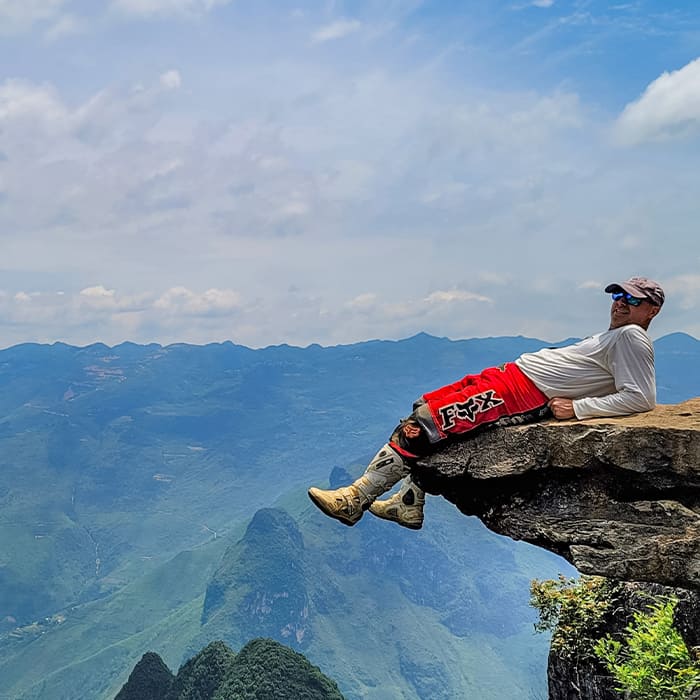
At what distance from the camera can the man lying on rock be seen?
6.15m

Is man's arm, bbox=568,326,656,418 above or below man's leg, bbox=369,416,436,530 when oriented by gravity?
above

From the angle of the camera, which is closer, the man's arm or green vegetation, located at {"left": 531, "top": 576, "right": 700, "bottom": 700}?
the man's arm

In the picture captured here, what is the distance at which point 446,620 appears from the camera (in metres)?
163

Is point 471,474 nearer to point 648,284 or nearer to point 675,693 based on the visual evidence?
point 648,284

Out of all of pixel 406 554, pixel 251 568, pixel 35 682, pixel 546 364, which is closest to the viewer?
pixel 546 364

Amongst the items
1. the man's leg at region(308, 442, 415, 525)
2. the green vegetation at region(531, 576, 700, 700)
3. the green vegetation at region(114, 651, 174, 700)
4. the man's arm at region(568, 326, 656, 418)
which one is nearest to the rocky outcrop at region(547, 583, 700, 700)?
the green vegetation at region(531, 576, 700, 700)

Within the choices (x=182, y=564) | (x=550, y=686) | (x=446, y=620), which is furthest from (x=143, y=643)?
(x=550, y=686)

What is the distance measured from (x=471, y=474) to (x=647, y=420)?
5.21ft

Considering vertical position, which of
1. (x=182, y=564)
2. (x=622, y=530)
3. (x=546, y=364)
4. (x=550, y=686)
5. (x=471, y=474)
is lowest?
(x=182, y=564)

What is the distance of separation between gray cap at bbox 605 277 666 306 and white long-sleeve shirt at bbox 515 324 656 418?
282 millimetres

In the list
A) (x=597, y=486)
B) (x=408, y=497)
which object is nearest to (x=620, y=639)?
(x=597, y=486)

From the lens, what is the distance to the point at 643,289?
20.1 feet

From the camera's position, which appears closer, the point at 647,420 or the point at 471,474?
the point at 647,420

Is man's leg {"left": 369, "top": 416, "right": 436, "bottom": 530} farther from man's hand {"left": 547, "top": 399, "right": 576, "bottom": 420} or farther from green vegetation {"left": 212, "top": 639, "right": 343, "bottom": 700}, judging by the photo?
green vegetation {"left": 212, "top": 639, "right": 343, "bottom": 700}
